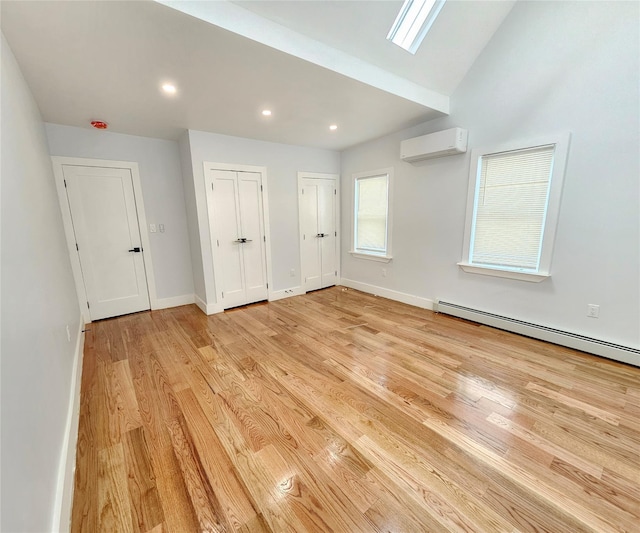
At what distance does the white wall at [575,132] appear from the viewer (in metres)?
2.25

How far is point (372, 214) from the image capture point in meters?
4.50

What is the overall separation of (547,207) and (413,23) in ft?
7.10

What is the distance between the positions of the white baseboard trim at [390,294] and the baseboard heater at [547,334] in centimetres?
24

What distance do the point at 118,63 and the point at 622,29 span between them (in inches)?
157

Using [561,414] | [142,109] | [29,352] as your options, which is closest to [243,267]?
[142,109]

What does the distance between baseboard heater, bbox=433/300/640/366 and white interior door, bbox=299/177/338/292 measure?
214 centimetres

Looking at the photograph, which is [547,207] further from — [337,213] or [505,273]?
[337,213]

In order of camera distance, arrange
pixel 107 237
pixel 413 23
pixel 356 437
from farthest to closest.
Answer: pixel 107 237
pixel 413 23
pixel 356 437

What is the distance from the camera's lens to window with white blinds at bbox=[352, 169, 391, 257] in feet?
13.9

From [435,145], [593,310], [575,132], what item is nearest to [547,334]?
[593,310]

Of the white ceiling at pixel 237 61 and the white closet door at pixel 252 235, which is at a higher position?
the white ceiling at pixel 237 61

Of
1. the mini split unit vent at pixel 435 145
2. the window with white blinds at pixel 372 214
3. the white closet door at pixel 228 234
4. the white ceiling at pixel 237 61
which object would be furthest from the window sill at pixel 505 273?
the white closet door at pixel 228 234

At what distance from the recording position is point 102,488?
1.37 m

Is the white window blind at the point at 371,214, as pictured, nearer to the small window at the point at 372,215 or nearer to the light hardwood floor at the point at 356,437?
the small window at the point at 372,215
